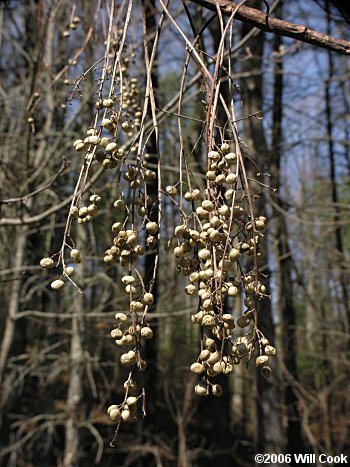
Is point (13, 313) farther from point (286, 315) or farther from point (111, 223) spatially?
point (286, 315)

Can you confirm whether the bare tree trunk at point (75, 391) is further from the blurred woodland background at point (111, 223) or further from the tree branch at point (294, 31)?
the tree branch at point (294, 31)

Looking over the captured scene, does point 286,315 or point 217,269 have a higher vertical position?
point 286,315

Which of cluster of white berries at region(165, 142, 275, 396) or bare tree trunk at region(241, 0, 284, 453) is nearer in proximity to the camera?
cluster of white berries at region(165, 142, 275, 396)

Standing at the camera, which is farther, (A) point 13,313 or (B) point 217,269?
(A) point 13,313

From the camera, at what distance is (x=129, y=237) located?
0.83 m

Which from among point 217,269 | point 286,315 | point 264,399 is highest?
point 286,315

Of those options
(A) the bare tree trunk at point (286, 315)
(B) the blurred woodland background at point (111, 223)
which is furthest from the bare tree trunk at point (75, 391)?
(A) the bare tree trunk at point (286, 315)

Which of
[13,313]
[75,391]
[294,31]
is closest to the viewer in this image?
[294,31]

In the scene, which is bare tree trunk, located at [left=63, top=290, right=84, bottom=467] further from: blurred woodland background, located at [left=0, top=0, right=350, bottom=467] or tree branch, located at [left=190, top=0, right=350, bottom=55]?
tree branch, located at [left=190, top=0, right=350, bottom=55]

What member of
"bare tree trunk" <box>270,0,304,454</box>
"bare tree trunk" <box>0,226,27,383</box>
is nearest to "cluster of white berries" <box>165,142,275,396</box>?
"bare tree trunk" <box>0,226,27,383</box>

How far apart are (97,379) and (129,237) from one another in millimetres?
10488

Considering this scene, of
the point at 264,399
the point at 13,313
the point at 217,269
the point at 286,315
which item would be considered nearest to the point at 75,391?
the point at 13,313

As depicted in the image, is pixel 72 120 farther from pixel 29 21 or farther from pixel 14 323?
pixel 14 323

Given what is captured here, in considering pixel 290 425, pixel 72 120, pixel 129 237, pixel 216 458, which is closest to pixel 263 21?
pixel 129 237
